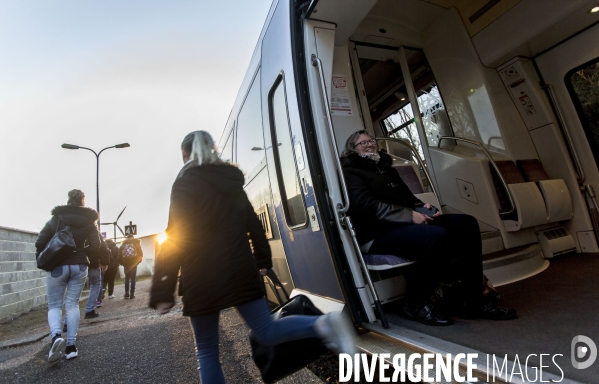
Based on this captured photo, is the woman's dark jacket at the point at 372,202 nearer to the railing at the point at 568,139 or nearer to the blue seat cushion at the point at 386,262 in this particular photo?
the blue seat cushion at the point at 386,262

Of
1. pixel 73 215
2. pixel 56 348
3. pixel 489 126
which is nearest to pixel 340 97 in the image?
pixel 489 126

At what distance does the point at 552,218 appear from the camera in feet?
12.5

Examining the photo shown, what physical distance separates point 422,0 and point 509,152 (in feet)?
6.98

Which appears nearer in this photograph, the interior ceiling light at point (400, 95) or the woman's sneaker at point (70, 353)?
the woman's sneaker at point (70, 353)

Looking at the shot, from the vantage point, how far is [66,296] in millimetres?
3680

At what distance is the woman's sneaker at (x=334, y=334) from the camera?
180 cm

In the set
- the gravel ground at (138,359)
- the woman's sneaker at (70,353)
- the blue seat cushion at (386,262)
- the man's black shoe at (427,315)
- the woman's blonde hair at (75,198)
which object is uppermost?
the woman's blonde hair at (75,198)

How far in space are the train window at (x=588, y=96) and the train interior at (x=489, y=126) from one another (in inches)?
10.5

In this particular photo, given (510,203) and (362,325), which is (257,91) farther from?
(510,203)

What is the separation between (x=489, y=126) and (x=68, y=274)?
16.7 feet

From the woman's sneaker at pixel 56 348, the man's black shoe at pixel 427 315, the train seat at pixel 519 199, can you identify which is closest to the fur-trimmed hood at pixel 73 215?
the woman's sneaker at pixel 56 348

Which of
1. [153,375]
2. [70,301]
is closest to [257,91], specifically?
[153,375]

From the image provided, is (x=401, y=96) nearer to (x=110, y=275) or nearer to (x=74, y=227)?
(x=74, y=227)

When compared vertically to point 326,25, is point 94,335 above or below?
below
